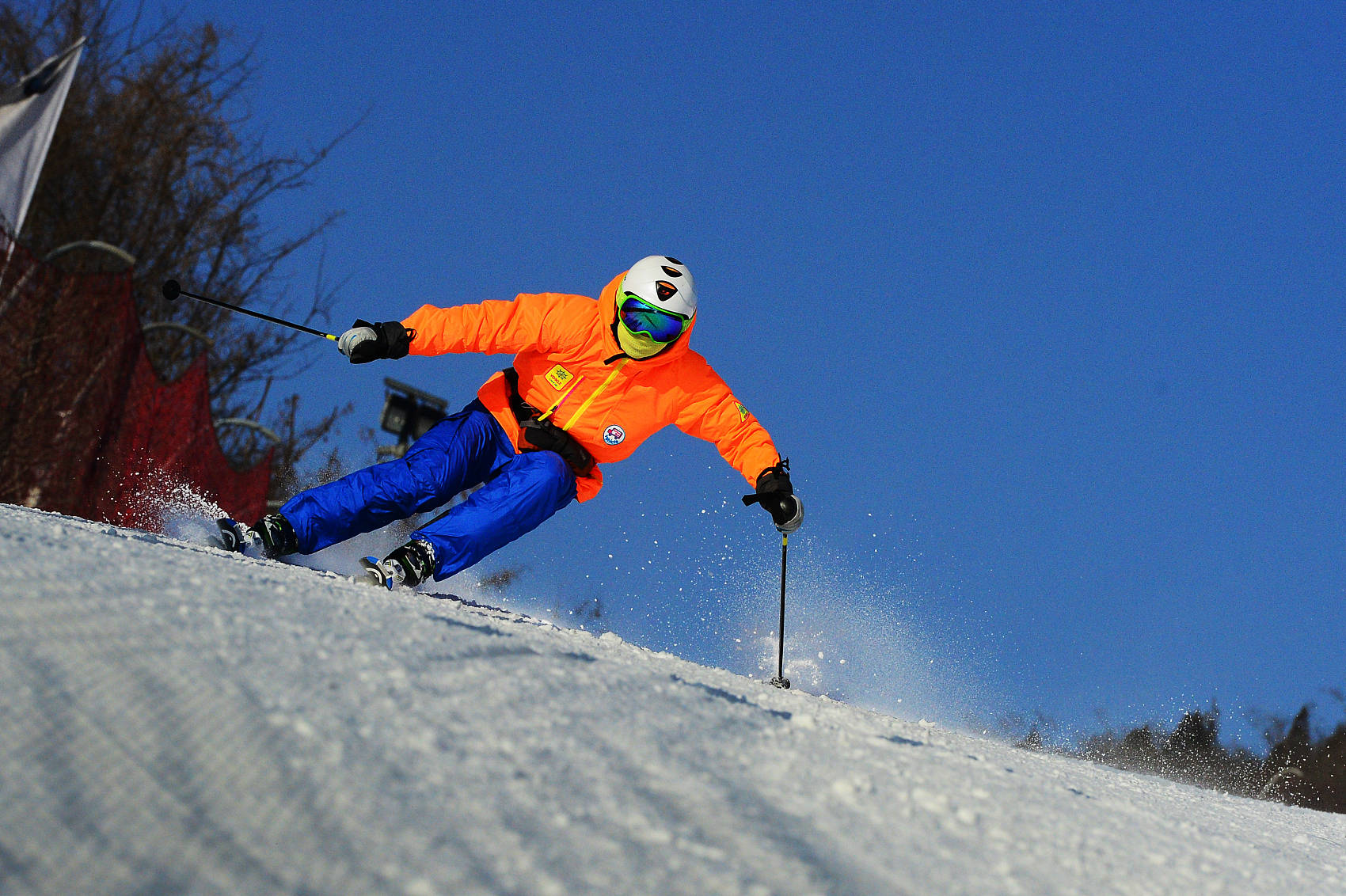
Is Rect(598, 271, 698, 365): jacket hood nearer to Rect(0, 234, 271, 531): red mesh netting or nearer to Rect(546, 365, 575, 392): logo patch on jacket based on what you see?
Rect(546, 365, 575, 392): logo patch on jacket

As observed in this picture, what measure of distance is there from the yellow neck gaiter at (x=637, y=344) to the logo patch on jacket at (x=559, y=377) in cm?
28

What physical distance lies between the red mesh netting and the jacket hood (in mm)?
4814

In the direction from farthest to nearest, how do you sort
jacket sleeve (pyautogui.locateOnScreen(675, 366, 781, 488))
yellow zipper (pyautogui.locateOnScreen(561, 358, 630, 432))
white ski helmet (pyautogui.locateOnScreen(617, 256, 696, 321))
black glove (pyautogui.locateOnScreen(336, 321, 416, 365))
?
jacket sleeve (pyautogui.locateOnScreen(675, 366, 781, 488)) < yellow zipper (pyautogui.locateOnScreen(561, 358, 630, 432)) < white ski helmet (pyautogui.locateOnScreen(617, 256, 696, 321)) < black glove (pyautogui.locateOnScreen(336, 321, 416, 365))

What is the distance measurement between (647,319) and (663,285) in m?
0.17

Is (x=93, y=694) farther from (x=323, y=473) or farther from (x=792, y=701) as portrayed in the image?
(x=323, y=473)

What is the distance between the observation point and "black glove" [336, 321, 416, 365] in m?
4.41

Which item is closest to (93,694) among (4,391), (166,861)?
(166,861)

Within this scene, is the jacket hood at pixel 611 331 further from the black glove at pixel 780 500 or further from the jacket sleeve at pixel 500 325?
the black glove at pixel 780 500

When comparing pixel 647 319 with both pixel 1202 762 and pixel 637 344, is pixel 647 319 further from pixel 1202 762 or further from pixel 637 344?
pixel 1202 762

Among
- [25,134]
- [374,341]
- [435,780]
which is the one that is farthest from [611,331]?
[25,134]

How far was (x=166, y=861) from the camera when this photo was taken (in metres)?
1.06

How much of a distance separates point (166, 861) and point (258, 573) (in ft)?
5.03

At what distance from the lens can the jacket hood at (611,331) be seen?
15.1 feet

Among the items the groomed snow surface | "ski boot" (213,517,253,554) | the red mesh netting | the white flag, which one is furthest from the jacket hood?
the white flag
